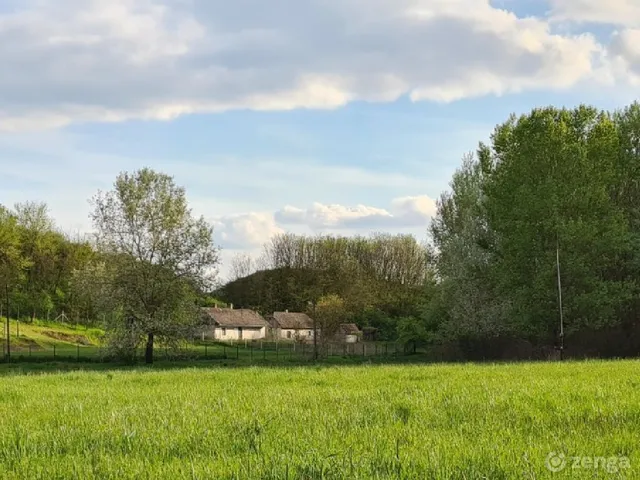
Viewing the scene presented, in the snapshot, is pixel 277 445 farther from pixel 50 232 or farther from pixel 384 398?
pixel 50 232

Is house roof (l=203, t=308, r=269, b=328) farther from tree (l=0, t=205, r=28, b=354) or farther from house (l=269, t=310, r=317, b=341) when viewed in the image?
tree (l=0, t=205, r=28, b=354)

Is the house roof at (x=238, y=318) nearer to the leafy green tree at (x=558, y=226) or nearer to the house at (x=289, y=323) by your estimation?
the house at (x=289, y=323)

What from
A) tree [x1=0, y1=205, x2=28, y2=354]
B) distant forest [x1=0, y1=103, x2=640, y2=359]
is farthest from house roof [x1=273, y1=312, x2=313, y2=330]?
distant forest [x1=0, y1=103, x2=640, y2=359]

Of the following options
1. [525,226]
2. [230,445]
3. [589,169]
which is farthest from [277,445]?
[589,169]

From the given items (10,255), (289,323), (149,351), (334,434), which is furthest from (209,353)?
(334,434)

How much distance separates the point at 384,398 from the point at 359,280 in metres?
82.2

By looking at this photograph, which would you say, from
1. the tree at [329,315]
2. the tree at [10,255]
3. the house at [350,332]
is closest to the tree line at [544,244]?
the tree at [329,315]

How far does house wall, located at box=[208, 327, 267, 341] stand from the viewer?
105031 millimetres

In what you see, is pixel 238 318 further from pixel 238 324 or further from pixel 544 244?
pixel 544 244

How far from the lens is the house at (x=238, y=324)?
106000 millimetres

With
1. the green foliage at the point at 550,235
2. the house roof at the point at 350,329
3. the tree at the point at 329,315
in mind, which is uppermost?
the green foliage at the point at 550,235

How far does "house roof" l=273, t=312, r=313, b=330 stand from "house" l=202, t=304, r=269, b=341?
11.2 feet

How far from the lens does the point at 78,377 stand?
22578 millimetres

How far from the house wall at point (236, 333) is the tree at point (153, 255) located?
56.9m
